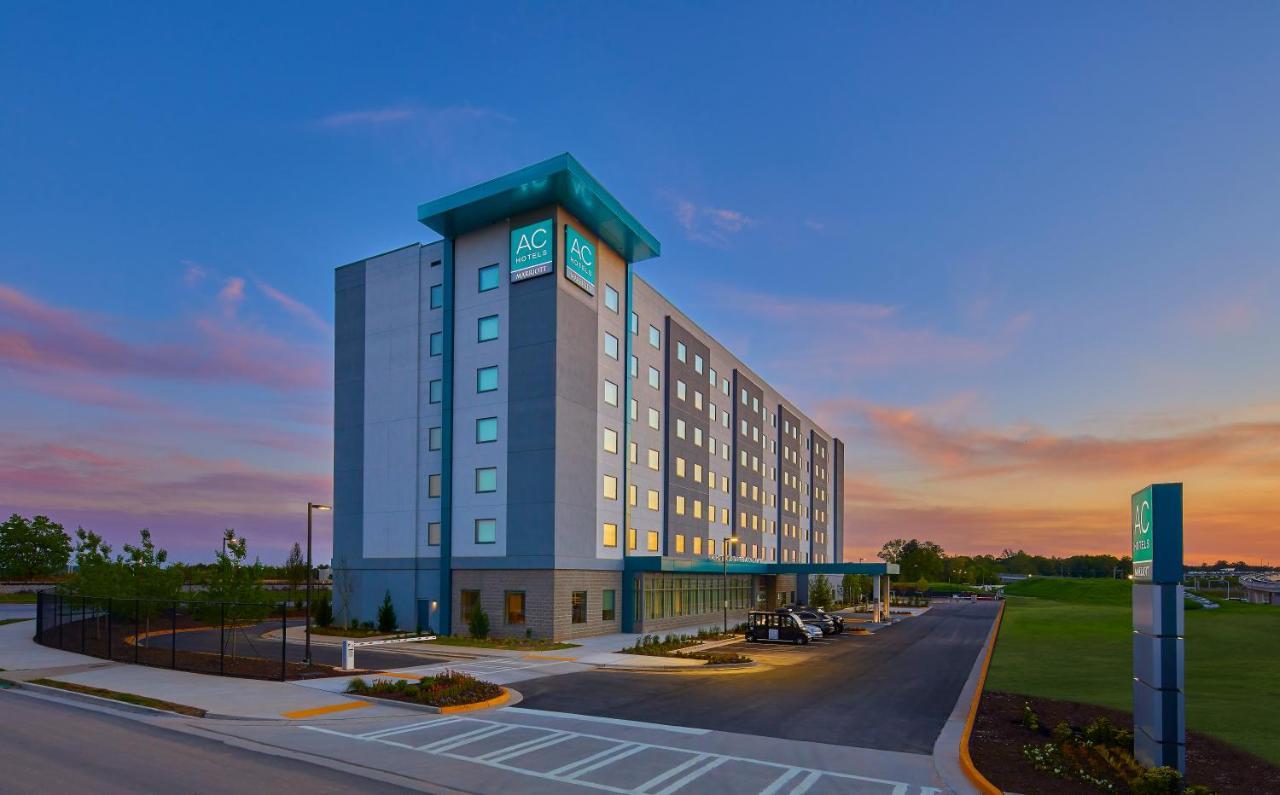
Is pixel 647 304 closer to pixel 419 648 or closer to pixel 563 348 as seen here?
pixel 563 348

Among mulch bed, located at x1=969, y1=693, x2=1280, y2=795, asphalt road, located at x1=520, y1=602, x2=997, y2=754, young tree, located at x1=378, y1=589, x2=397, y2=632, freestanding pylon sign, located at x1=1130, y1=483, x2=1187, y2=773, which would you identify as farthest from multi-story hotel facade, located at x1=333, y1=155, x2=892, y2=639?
freestanding pylon sign, located at x1=1130, y1=483, x2=1187, y2=773

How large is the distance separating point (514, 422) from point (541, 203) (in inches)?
484

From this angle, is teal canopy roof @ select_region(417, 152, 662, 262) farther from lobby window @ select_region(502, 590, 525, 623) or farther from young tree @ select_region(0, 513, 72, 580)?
young tree @ select_region(0, 513, 72, 580)

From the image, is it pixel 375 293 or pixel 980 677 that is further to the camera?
pixel 375 293

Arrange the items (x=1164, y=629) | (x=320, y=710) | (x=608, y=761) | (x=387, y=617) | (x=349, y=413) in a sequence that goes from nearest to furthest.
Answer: (x=1164, y=629)
(x=608, y=761)
(x=320, y=710)
(x=387, y=617)
(x=349, y=413)

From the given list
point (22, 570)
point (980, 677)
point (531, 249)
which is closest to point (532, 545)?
point (531, 249)

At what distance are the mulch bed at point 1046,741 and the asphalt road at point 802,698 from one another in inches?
56.6

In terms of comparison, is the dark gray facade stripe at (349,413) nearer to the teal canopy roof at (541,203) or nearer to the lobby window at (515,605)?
the teal canopy roof at (541,203)

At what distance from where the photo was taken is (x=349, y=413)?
5022 centimetres

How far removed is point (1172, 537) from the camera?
1304 centimetres

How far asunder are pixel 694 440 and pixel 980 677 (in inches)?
1337

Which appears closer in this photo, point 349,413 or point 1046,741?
point 1046,741

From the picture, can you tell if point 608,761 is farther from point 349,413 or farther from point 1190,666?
point 349,413

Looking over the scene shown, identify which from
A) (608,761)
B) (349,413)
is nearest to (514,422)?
(349,413)
